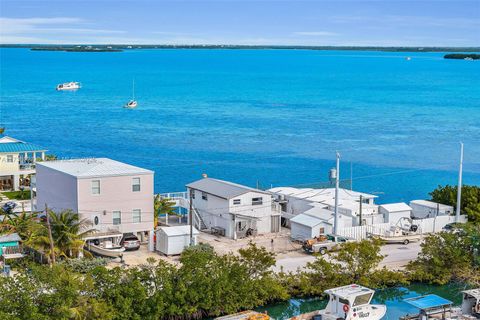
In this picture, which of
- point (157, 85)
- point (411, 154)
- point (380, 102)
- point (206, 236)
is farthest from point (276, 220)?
point (157, 85)

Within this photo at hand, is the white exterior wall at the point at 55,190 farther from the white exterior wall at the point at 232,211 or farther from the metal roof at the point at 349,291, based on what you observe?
the metal roof at the point at 349,291

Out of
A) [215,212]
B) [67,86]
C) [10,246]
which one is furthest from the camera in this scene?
[67,86]

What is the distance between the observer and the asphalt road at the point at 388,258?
36844 mm

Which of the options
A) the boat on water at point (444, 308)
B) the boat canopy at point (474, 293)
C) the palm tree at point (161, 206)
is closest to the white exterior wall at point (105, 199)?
the palm tree at point (161, 206)

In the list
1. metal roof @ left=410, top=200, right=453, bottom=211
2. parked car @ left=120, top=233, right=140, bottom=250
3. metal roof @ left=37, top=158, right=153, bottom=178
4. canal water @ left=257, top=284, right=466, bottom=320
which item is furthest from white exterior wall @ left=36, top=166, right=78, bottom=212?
metal roof @ left=410, top=200, right=453, bottom=211

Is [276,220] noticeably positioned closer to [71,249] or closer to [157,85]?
[71,249]

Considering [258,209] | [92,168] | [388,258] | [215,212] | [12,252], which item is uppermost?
[92,168]

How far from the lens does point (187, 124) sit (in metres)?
110

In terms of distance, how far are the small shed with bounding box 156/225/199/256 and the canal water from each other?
770 cm

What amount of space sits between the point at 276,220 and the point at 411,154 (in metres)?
44.2

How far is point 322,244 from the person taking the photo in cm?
3969

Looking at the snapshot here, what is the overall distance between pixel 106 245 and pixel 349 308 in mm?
14812

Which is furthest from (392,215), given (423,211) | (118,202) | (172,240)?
(118,202)

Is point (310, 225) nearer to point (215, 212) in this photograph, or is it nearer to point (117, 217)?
point (215, 212)
